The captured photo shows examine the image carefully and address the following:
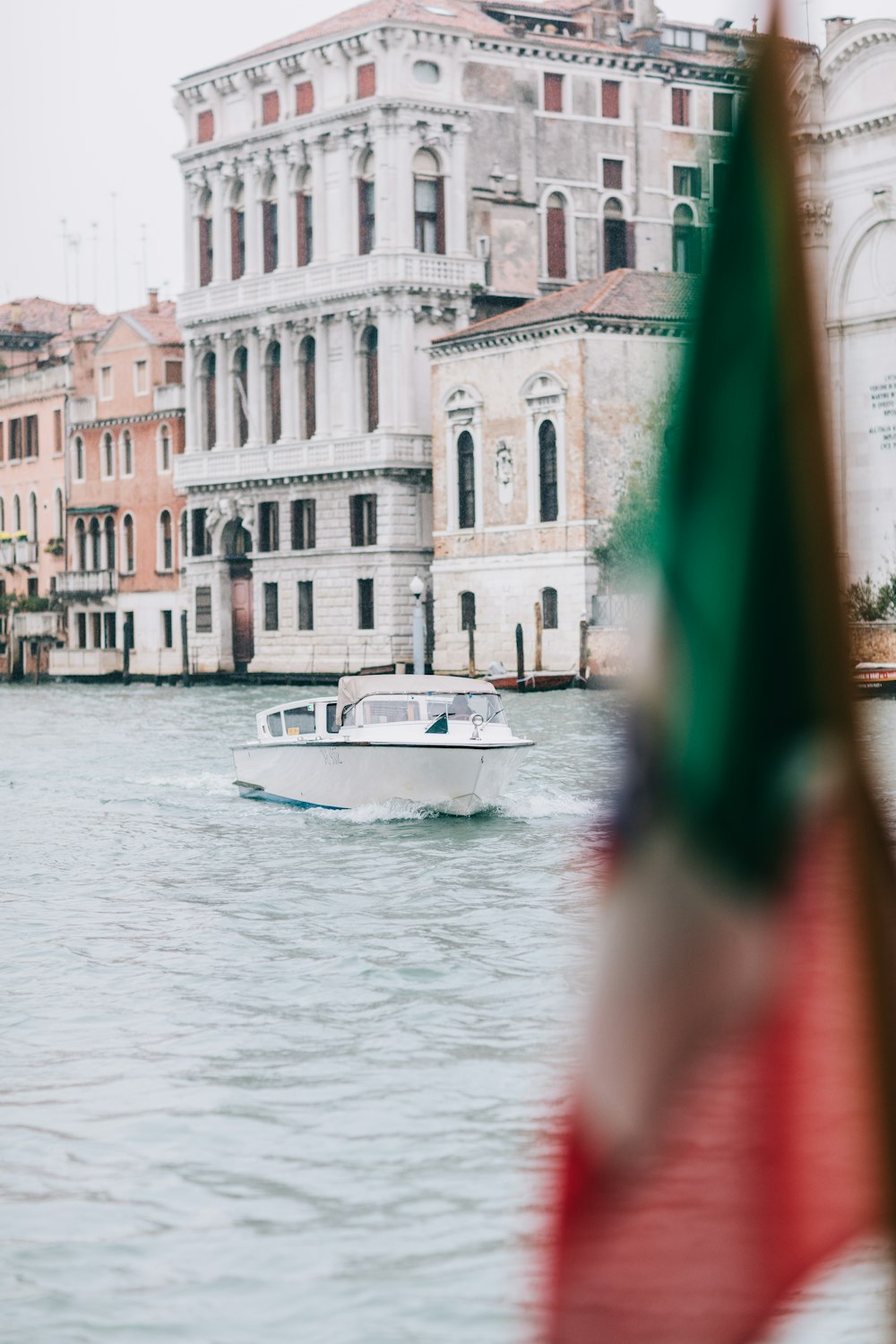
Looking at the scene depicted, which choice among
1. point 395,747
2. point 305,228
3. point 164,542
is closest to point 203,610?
point 164,542

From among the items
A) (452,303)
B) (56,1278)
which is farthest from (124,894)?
(452,303)

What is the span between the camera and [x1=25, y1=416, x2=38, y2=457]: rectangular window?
47375mm

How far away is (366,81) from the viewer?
36.9m

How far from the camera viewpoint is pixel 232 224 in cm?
4050

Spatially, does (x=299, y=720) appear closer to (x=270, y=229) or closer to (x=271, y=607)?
(x=271, y=607)

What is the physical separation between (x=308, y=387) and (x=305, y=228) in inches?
111

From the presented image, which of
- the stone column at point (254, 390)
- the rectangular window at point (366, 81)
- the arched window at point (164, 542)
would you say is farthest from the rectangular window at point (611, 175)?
the arched window at point (164, 542)

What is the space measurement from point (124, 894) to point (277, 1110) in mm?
5255

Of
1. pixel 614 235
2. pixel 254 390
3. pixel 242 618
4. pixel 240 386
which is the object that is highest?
pixel 614 235

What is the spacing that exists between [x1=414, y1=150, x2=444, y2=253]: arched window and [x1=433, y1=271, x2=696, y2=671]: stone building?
236cm

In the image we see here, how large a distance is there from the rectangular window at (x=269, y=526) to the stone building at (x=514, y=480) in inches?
192

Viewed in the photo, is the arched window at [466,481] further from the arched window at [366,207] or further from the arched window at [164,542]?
the arched window at [164,542]

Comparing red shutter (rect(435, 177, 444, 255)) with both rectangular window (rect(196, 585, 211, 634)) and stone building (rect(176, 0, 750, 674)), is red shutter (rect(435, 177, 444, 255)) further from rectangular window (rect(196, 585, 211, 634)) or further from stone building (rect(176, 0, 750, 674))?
rectangular window (rect(196, 585, 211, 634))

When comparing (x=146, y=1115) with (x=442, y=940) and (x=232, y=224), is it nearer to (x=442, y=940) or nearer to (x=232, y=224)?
(x=442, y=940)
